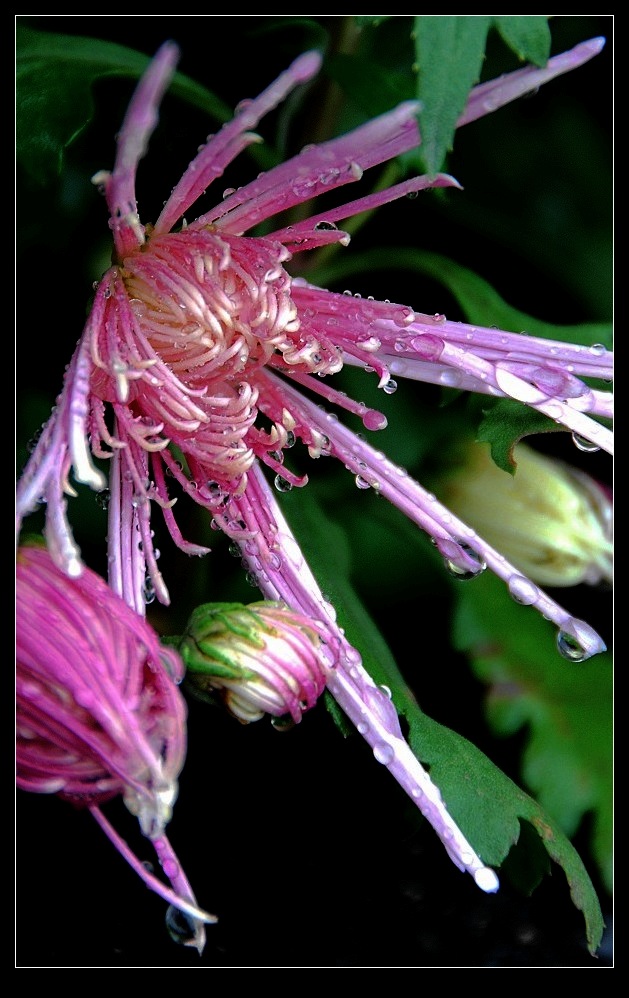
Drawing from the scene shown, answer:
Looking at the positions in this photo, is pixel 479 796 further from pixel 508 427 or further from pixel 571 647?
pixel 508 427

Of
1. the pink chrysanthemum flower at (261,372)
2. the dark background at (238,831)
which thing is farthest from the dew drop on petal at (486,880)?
the dark background at (238,831)

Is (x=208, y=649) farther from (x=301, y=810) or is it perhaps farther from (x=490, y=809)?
(x=301, y=810)

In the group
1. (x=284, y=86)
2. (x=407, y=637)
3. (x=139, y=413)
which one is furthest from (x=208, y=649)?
(x=407, y=637)

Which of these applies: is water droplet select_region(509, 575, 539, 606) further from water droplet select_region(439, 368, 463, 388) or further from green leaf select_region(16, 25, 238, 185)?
green leaf select_region(16, 25, 238, 185)

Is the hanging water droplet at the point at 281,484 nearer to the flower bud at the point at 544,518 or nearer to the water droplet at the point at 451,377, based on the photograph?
the water droplet at the point at 451,377

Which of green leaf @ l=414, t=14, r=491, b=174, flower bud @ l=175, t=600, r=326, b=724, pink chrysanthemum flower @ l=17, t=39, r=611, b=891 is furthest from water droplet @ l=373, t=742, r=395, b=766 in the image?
green leaf @ l=414, t=14, r=491, b=174

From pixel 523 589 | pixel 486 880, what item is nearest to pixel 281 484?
pixel 523 589

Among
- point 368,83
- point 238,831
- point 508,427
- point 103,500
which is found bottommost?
point 238,831
